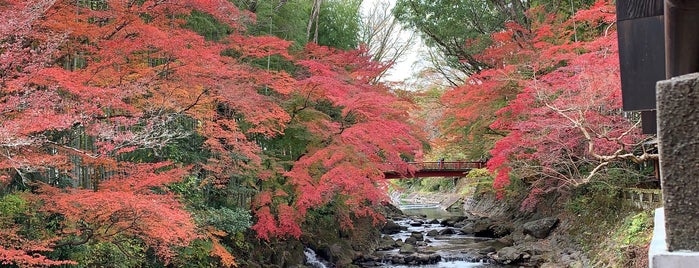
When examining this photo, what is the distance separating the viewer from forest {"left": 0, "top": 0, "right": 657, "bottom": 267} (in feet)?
27.1

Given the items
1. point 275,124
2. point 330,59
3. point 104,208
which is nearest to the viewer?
point 104,208

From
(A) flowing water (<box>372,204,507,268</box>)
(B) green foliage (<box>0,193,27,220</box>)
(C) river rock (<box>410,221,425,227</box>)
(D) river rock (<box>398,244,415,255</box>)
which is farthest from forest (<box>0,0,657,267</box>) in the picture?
(C) river rock (<box>410,221,425,227</box>)

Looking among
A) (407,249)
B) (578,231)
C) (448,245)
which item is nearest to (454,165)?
(448,245)

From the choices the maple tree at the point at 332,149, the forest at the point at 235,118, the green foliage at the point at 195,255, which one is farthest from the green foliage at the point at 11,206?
the maple tree at the point at 332,149

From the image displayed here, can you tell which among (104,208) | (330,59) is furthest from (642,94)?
(330,59)

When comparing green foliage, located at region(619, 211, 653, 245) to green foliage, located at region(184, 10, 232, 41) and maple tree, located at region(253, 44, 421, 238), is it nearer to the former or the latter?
maple tree, located at region(253, 44, 421, 238)

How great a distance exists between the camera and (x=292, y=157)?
51.8 ft

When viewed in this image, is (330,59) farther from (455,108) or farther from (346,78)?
(455,108)

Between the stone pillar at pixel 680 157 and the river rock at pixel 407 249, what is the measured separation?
19233 millimetres

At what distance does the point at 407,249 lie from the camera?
20.7m

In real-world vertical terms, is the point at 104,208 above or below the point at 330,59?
below

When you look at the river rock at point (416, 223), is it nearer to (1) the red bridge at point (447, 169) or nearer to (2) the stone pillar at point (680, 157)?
(1) the red bridge at point (447, 169)

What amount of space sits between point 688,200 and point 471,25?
69.6ft

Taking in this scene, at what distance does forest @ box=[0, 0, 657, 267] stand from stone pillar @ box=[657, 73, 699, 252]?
6988 mm
